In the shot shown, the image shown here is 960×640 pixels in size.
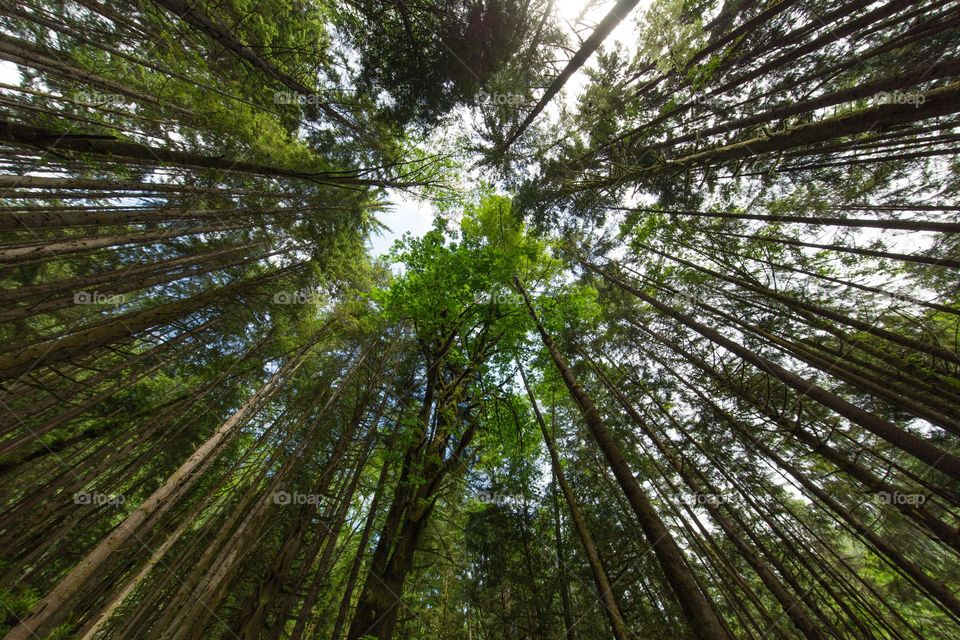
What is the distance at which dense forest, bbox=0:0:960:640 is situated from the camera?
4.39 meters

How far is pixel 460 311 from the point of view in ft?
22.9

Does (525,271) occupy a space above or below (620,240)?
below

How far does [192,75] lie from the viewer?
18.0ft

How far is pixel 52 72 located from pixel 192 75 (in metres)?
1.79

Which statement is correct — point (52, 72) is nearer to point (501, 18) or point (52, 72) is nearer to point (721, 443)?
point (501, 18)

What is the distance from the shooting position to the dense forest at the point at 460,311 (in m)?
4.39

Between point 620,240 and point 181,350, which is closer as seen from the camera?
point 181,350

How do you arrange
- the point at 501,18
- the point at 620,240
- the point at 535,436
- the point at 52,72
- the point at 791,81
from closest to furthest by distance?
the point at 52,72 < the point at 501,18 < the point at 791,81 < the point at 535,436 < the point at 620,240

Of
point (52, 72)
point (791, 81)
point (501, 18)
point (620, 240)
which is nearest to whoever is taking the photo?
point (52, 72)

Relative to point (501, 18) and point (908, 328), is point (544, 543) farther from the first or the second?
point (501, 18)

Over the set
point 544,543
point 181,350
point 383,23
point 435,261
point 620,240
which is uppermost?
point 620,240

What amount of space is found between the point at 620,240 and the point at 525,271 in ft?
→ 12.0

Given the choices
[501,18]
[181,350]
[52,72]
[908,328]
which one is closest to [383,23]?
[501,18]

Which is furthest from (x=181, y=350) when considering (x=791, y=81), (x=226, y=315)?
(x=791, y=81)
